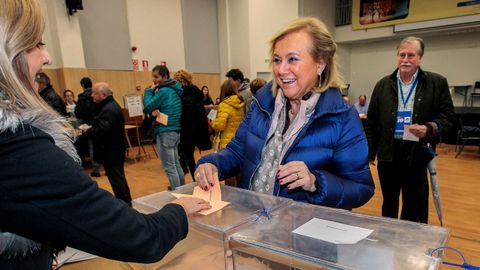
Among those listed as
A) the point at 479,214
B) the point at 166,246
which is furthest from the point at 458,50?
the point at 166,246

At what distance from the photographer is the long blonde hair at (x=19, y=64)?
542 mm

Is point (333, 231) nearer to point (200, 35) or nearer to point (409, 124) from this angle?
point (409, 124)

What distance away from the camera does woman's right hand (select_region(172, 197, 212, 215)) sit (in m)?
0.88

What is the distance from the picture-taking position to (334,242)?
26.7 inches

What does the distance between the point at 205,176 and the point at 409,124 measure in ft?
6.05

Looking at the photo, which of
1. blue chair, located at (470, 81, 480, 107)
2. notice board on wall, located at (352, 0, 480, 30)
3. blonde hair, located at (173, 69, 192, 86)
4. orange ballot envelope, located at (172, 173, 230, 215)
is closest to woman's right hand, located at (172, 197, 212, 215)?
orange ballot envelope, located at (172, 173, 230, 215)

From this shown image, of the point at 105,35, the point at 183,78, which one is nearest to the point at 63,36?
the point at 105,35

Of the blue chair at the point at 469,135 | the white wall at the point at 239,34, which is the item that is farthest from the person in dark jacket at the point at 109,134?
the blue chair at the point at 469,135

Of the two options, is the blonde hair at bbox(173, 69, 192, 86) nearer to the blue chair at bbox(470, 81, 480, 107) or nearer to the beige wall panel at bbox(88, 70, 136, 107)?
the beige wall panel at bbox(88, 70, 136, 107)

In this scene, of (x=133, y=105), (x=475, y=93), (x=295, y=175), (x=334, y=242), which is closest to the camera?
(x=334, y=242)

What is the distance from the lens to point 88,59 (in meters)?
6.77

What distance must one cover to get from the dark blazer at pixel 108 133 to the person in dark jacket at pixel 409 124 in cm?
251

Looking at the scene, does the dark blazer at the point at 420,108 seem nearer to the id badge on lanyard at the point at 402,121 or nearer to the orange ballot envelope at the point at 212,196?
the id badge on lanyard at the point at 402,121

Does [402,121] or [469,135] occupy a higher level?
[402,121]
